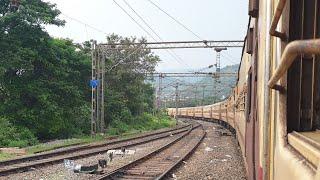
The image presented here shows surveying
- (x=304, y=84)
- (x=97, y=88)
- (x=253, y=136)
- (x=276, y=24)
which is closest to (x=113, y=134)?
(x=97, y=88)

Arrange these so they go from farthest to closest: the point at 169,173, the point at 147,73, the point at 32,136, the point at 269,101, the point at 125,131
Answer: the point at 147,73 → the point at 125,131 → the point at 32,136 → the point at 169,173 → the point at 269,101

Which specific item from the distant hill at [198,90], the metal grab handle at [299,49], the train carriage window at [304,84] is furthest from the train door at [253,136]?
the distant hill at [198,90]

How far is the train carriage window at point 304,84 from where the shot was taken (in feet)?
8.70

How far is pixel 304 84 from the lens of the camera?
8.79 feet

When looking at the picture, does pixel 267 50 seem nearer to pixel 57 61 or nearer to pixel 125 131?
pixel 57 61

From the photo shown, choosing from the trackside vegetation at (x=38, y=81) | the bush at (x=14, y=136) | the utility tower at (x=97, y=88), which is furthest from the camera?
the utility tower at (x=97, y=88)

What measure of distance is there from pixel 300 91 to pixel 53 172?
1060cm

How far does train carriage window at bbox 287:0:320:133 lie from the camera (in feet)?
8.70

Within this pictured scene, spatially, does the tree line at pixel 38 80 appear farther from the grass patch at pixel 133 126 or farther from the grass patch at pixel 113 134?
the grass patch at pixel 133 126

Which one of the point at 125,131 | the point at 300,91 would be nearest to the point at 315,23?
the point at 300,91

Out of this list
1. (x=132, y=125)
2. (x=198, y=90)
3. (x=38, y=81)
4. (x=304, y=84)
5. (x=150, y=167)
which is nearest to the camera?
(x=304, y=84)

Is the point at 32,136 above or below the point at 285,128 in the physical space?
below

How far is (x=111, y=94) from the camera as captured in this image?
36.4 metres

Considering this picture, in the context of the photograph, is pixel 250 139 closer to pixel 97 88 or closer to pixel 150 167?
pixel 150 167
